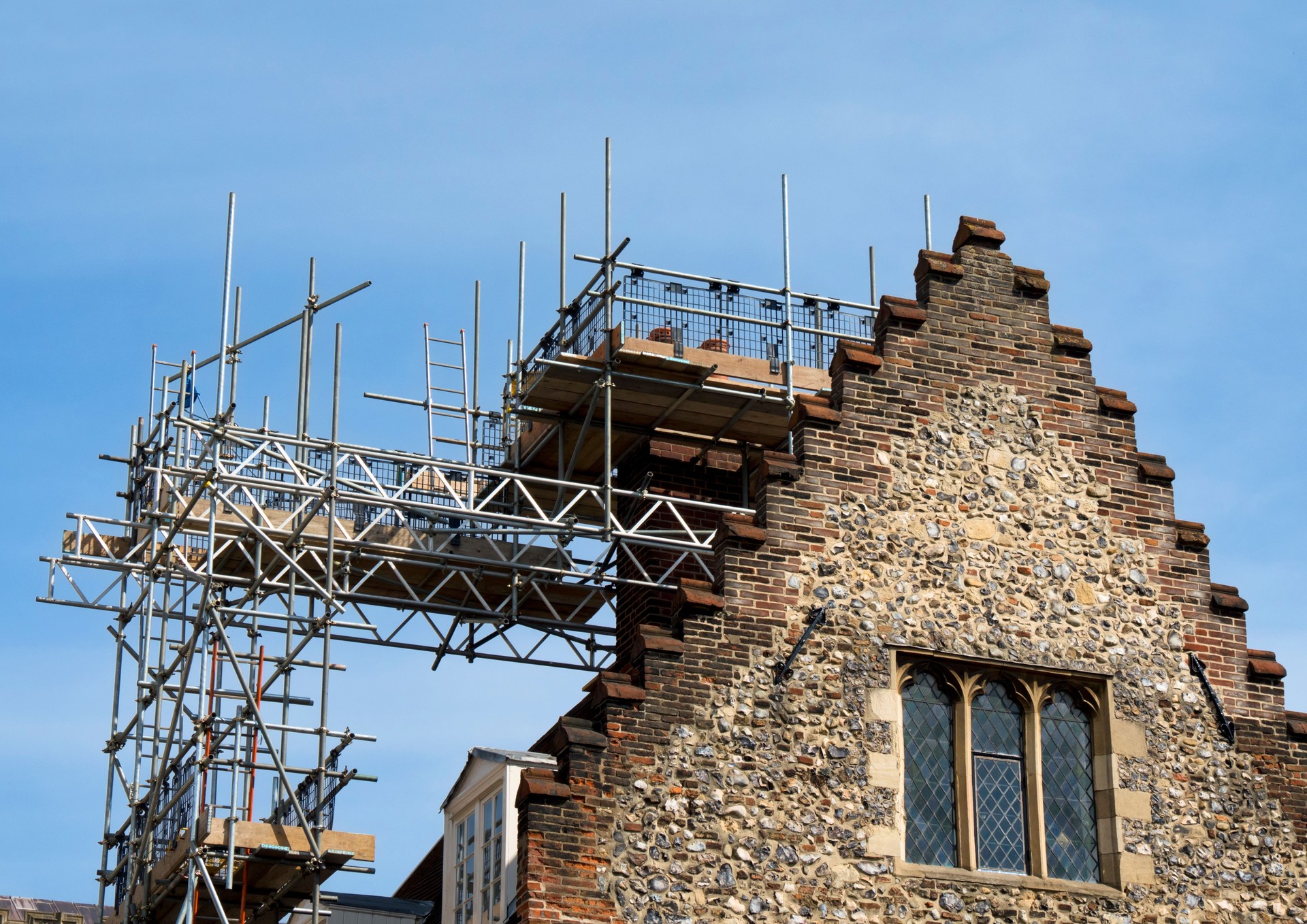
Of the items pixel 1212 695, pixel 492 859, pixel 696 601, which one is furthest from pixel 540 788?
pixel 1212 695

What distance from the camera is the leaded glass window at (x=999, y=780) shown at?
69.3ft

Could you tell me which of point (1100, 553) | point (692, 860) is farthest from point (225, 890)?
point (1100, 553)

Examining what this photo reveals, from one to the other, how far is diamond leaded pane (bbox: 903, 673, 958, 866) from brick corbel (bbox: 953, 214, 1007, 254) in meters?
5.03

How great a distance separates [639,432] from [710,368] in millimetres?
1475

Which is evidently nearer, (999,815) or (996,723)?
(999,815)

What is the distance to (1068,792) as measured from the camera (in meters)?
21.5

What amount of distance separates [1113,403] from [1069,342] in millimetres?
813

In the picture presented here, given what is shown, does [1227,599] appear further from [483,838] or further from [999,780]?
[483,838]

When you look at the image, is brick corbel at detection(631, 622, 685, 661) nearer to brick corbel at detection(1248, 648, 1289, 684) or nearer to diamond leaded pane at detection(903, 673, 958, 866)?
diamond leaded pane at detection(903, 673, 958, 866)

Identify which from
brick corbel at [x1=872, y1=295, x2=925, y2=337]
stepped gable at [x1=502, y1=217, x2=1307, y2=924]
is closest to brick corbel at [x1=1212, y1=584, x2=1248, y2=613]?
stepped gable at [x1=502, y1=217, x2=1307, y2=924]

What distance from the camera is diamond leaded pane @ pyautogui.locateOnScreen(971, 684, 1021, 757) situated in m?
21.5

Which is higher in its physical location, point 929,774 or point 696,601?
point 696,601

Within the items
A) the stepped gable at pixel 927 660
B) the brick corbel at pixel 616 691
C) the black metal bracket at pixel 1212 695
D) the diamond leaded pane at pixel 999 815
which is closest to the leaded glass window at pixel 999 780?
the diamond leaded pane at pixel 999 815

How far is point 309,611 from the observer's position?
26375 millimetres
